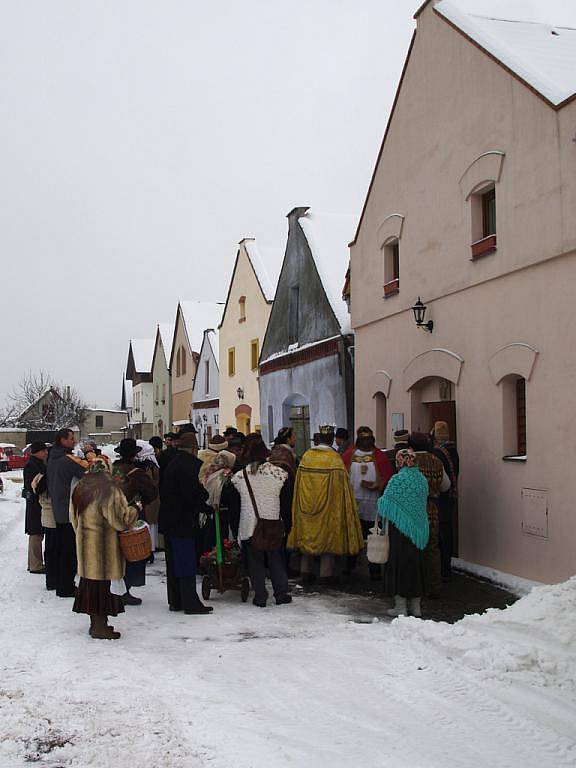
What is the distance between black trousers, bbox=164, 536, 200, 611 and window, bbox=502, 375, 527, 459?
4.28 metres

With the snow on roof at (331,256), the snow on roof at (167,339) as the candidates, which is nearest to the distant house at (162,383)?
the snow on roof at (167,339)

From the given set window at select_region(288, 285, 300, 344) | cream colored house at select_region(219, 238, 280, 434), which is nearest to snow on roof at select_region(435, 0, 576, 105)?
window at select_region(288, 285, 300, 344)

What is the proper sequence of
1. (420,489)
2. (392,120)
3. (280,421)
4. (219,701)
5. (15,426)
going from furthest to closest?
(15,426) < (280,421) < (392,120) < (420,489) < (219,701)

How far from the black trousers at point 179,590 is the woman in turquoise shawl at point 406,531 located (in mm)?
1926

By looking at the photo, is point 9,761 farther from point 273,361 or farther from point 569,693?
point 273,361

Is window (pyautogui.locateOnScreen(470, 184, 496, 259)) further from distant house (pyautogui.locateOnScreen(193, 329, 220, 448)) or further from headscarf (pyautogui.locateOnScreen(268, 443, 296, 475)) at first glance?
distant house (pyautogui.locateOnScreen(193, 329, 220, 448))

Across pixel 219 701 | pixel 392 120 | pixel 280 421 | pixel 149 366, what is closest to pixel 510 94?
pixel 392 120

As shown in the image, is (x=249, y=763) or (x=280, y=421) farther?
(x=280, y=421)

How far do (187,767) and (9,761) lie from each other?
1.00 m

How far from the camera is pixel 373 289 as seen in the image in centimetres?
1466

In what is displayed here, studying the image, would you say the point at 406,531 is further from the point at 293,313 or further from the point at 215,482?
the point at 293,313

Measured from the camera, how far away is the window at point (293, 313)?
21.0 metres

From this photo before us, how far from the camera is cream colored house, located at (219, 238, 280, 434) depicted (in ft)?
89.2

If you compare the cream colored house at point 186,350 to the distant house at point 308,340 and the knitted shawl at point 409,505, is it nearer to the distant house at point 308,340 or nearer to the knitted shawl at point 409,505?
the distant house at point 308,340
